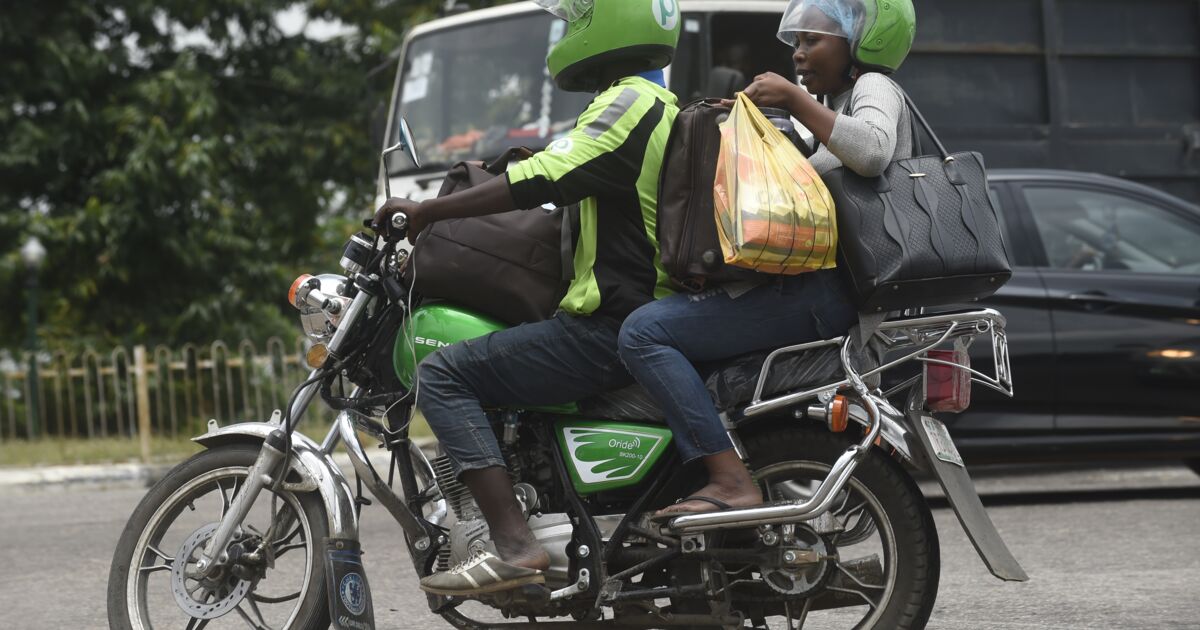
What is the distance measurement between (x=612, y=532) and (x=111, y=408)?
41.8ft

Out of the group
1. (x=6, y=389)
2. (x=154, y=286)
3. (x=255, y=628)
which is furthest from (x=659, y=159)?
(x=154, y=286)

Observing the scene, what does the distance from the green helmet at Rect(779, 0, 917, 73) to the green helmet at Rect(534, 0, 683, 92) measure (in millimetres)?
370

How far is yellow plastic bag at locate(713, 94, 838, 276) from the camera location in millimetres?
3697

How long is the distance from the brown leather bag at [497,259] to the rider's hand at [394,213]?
89mm

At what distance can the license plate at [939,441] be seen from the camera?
3.93 meters

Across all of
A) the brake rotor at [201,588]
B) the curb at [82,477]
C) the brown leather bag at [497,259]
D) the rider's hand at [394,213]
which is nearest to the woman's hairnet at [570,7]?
the brown leather bag at [497,259]

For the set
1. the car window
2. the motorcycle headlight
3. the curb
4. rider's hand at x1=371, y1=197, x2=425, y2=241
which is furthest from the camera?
the curb

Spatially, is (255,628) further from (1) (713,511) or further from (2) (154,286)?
(2) (154,286)

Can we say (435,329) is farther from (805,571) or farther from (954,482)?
(954,482)

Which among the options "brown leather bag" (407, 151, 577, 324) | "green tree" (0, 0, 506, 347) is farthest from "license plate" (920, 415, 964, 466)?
"green tree" (0, 0, 506, 347)

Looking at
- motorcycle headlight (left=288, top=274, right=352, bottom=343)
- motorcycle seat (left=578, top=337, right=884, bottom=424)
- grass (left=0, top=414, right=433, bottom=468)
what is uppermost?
motorcycle headlight (left=288, top=274, right=352, bottom=343)

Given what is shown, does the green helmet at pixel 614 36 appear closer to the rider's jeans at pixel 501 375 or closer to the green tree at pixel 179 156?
the rider's jeans at pixel 501 375

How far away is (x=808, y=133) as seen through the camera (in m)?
4.31

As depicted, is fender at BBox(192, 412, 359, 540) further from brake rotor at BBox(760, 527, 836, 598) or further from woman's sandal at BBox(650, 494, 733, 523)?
brake rotor at BBox(760, 527, 836, 598)
